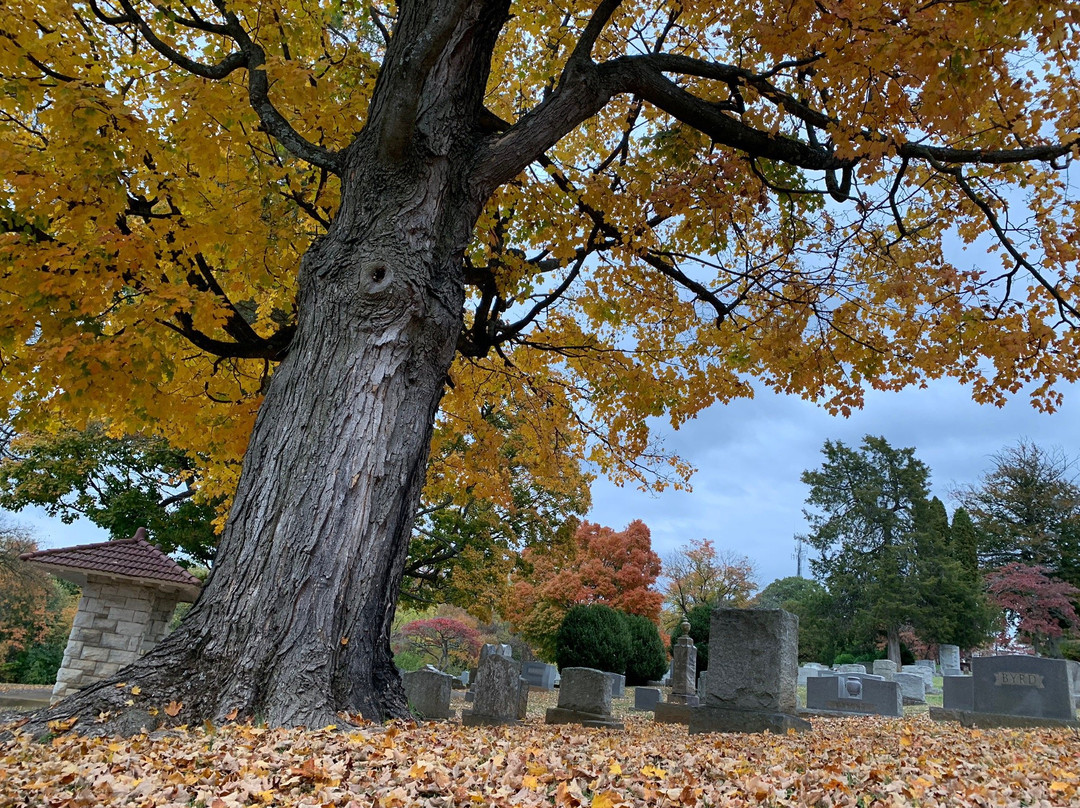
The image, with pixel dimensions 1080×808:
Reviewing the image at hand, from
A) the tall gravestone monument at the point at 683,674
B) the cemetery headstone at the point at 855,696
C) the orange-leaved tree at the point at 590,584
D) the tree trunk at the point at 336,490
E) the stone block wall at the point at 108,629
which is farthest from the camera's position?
the orange-leaved tree at the point at 590,584

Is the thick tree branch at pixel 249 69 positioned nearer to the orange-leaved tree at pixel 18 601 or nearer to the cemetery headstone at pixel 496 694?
the cemetery headstone at pixel 496 694

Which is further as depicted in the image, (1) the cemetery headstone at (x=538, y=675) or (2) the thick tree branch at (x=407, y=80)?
(1) the cemetery headstone at (x=538, y=675)

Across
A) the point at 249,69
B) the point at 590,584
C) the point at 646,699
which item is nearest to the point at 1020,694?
the point at 646,699

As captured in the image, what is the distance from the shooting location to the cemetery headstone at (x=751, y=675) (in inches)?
367

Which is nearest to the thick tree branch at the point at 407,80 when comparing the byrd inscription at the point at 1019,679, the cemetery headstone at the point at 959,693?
the byrd inscription at the point at 1019,679

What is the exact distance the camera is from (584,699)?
1320 centimetres

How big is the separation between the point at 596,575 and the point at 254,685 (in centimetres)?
2387

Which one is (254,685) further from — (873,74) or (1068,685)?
(1068,685)

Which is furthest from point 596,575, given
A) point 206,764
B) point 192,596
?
point 206,764

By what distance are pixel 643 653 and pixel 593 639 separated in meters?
2.74

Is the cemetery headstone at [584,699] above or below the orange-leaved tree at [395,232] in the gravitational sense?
below

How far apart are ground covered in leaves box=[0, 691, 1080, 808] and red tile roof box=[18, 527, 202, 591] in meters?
8.98

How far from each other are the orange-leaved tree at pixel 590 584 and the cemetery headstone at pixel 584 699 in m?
10.6

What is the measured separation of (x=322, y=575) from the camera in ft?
11.9
